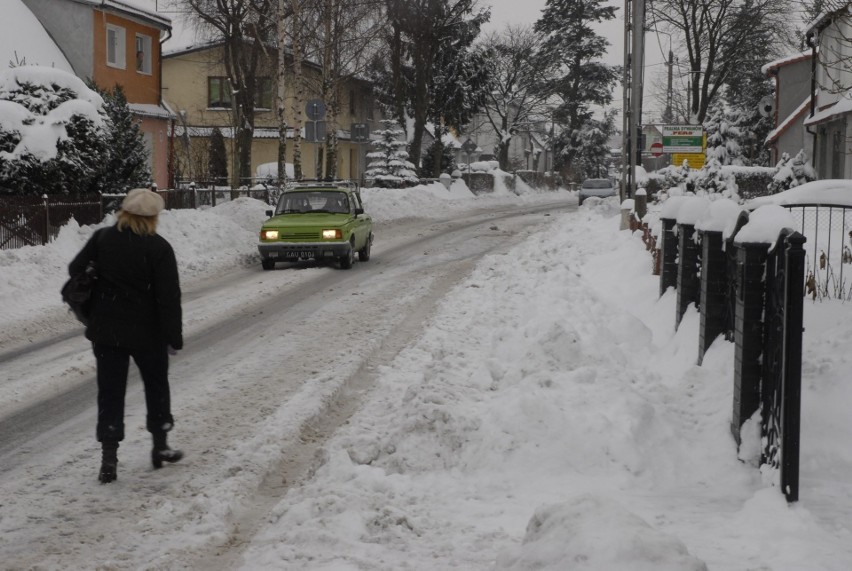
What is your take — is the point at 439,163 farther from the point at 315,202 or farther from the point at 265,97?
the point at 315,202

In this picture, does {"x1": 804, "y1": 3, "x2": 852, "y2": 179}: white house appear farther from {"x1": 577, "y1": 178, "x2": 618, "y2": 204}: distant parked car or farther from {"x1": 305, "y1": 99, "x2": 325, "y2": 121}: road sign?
{"x1": 577, "y1": 178, "x2": 618, "y2": 204}: distant parked car

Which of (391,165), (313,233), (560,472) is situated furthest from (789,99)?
(560,472)

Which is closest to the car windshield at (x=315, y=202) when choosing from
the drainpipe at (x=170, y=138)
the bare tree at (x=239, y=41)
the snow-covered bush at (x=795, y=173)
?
the snow-covered bush at (x=795, y=173)

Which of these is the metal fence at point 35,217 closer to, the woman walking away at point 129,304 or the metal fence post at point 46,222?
the metal fence post at point 46,222

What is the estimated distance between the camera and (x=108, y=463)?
241 inches

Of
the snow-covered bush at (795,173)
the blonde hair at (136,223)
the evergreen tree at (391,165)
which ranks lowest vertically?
the blonde hair at (136,223)

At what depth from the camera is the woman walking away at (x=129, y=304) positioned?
6270mm

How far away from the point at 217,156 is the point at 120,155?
29.9 meters

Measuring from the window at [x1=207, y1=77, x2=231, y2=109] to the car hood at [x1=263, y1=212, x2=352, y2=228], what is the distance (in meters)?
37.8

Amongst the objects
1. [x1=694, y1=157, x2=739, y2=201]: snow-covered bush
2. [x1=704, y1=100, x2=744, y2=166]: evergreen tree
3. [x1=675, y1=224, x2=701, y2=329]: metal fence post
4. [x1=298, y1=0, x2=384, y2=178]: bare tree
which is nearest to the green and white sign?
[x1=694, y1=157, x2=739, y2=201]: snow-covered bush

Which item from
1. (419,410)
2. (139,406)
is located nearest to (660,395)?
(419,410)

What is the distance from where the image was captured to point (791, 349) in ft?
17.4

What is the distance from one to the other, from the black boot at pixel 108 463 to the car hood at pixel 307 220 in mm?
12503

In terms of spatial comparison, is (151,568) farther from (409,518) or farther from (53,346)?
(53,346)
